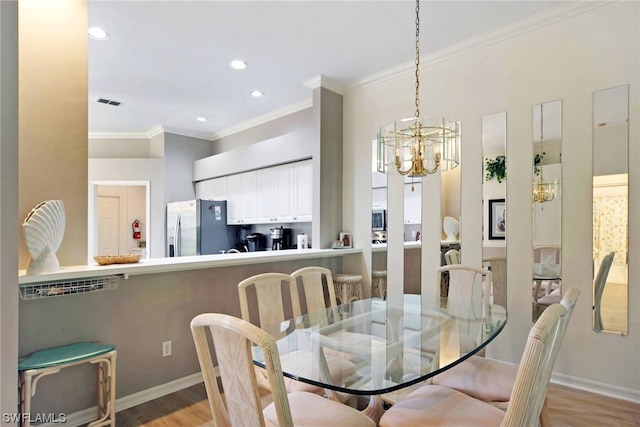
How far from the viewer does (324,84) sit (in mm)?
4074

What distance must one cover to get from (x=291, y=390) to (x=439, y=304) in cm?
127

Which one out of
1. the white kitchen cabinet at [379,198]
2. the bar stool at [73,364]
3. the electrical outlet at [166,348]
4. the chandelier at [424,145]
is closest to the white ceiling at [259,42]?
the chandelier at [424,145]

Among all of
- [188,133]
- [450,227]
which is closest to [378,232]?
[450,227]

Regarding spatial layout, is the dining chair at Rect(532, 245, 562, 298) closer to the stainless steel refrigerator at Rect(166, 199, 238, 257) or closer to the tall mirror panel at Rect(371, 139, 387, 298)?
the tall mirror panel at Rect(371, 139, 387, 298)

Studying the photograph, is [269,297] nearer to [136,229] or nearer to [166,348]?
[166,348]

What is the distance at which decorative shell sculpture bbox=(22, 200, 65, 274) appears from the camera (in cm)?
196

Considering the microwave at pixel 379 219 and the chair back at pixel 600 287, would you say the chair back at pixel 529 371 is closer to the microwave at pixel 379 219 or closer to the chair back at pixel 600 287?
the chair back at pixel 600 287

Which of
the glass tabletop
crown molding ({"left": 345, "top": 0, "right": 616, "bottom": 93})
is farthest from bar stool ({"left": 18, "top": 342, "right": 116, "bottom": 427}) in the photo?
crown molding ({"left": 345, "top": 0, "right": 616, "bottom": 93})

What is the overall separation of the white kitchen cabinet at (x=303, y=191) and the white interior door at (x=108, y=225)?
4855mm

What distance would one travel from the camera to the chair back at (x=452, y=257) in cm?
337

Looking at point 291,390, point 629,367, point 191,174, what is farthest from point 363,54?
point 191,174

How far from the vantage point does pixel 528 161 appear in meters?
2.99

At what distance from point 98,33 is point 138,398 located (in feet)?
9.52

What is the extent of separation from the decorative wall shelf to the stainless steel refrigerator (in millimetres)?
2990
